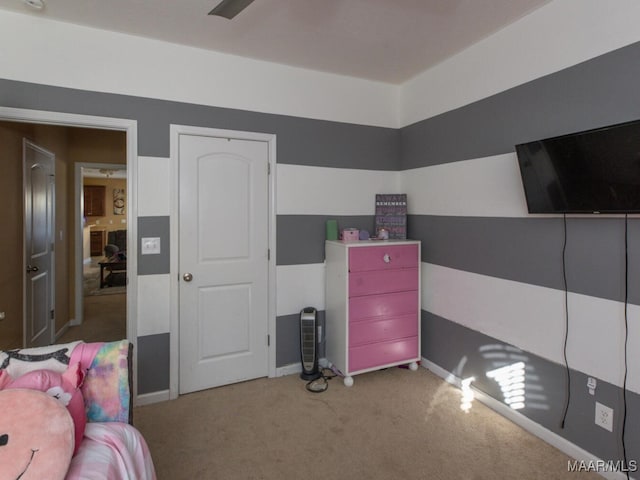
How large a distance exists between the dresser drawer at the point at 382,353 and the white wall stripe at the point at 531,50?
6.80 ft

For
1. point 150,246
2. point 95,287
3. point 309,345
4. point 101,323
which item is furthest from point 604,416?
point 95,287

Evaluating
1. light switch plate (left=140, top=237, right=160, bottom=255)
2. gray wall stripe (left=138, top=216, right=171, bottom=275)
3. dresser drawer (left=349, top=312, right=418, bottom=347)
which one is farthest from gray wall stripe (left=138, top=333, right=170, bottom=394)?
dresser drawer (left=349, top=312, right=418, bottom=347)

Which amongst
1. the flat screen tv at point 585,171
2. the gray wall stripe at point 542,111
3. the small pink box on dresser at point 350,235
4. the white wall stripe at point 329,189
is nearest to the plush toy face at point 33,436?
the white wall stripe at point 329,189

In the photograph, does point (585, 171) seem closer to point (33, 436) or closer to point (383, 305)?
point (383, 305)

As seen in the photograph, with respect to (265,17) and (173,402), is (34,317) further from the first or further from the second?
(265,17)

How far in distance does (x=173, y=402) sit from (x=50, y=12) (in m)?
2.84

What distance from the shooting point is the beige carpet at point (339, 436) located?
77.2 inches

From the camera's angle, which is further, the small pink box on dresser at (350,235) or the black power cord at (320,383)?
the small pink box on dresser at (350,235)

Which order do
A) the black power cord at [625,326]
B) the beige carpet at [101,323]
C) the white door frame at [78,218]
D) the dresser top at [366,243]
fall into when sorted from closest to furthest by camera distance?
1. the black power cord at [625,326]
2. the dresser top at [366,243]
3. the beige carpet at [101,323]
4. the white door frame at [78,218]

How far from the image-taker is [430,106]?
10.2 ft

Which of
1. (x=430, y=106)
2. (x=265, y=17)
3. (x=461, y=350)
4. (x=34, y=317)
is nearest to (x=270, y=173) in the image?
(x=265, y=17)

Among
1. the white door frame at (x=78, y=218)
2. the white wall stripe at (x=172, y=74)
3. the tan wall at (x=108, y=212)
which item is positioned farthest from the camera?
the tan wall at (x=108, y=212)

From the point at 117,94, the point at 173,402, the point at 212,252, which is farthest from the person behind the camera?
the point at 212,252

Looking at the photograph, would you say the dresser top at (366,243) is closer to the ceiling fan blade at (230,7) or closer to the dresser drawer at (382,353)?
the dresser drawer at (382,353)
